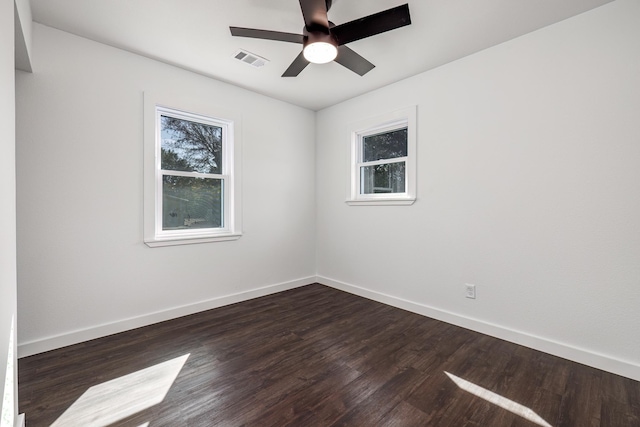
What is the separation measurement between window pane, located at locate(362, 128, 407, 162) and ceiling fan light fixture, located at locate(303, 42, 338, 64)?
62.3 inches

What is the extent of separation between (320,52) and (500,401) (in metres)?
2.61

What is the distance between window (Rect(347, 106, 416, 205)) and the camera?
3309 mm

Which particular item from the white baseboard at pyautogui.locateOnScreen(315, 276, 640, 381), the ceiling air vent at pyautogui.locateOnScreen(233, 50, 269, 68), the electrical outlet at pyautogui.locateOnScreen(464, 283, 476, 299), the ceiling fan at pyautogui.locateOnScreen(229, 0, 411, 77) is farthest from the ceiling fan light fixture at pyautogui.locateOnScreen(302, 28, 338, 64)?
the white baseboard at pyautogui.locateOnScreen(315, 276, 640, 381)

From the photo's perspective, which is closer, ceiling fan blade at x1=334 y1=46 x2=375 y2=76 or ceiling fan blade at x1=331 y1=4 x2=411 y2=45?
ceiling fan blade at x1=331 y1=4 x2=411 y2=45

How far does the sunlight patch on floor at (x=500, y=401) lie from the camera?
1.66 meters

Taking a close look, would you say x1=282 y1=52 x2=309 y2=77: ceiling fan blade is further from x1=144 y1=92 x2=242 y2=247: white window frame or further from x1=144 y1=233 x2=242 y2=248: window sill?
x1=144 y1=233 x2=242 y2=248: window sill

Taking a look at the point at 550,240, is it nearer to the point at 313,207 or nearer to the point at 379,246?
the point at 379,246

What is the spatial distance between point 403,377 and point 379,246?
1.77m

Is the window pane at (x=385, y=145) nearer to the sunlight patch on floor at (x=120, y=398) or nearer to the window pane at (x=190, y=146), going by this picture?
the window pane at (x=190, y=146)

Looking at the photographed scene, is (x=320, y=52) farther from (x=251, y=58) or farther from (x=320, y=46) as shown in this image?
(x=251, y=58)

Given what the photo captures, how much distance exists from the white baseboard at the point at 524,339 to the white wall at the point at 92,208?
2.03m

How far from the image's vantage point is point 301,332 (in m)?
2.75

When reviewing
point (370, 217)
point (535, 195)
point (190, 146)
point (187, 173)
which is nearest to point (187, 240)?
point (187, 173)

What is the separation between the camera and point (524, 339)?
251cm
